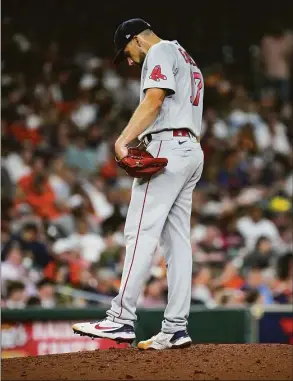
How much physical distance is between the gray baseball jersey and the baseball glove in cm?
21

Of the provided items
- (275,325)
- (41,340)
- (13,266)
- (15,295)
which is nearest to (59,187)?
(13,266)

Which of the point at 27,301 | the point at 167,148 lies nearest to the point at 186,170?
the point at 167,148

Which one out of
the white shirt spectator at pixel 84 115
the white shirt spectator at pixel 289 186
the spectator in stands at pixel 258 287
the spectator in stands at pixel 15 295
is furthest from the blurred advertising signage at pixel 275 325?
the white shirt spectator at pixel 84 115

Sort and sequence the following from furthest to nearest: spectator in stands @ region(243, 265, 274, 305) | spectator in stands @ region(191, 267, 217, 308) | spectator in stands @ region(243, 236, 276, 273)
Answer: spectator in stands @ region(243, 236, 276, 273)
spectator in stands @ region(243, 265, 274, 305)
spectator in stands @ region(191, 267, 217, 308)

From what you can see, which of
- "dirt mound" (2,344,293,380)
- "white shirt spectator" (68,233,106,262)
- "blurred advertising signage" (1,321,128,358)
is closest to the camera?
"dirt mound" (2,344,293,380)

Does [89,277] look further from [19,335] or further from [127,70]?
[127,70]

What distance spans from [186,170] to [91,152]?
8.12 m

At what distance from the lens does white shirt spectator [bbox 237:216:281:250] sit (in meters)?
11.8

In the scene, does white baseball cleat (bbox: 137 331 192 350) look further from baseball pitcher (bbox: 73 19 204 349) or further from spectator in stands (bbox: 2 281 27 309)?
spectator in stands (bbox: 2 281 27 309)

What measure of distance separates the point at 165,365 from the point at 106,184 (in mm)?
8242

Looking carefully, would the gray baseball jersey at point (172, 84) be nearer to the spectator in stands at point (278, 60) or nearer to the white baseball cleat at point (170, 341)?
the white baseball cleat at point (170, 341)

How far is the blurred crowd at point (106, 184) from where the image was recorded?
380 inches

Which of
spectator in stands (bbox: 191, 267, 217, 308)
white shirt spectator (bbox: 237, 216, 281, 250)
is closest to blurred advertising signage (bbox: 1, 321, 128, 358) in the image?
spectator in stands (bbox: 191, 267, 217, 308)

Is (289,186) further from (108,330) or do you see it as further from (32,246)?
(108,330)
